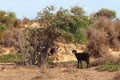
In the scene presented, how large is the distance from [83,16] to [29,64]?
4.04 m

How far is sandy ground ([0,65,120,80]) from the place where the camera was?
1884cm

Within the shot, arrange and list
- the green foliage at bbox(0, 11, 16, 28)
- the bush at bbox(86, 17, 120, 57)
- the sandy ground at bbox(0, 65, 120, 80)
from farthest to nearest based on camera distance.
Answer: the green foliage at bbox(0, 11, 16, 28), the bush at bbox(86, 17, 120, 57), the sandy ground at bbox(0, 65, 120, 80)

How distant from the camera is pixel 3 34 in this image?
120ft

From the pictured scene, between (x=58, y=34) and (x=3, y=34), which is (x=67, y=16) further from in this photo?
(x=3, y=34)

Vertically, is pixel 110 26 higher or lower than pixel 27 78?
higher

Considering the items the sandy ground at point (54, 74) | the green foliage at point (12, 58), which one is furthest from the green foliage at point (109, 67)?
the green foliage at point (12, 58)

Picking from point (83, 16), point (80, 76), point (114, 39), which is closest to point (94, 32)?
point (114, 39)

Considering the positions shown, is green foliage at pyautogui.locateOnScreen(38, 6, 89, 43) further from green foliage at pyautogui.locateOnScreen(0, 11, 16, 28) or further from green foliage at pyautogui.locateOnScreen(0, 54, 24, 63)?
green foliage at pyautogui.locateOnScreen(0, 11, 16, 28)

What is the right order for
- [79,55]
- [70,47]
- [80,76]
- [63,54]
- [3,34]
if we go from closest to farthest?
[80,76]
[79,55]
[63,54]
[70,47]
[3,34]

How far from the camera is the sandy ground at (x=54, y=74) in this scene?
18.8 m

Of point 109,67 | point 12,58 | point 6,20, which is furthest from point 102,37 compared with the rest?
point 6,20

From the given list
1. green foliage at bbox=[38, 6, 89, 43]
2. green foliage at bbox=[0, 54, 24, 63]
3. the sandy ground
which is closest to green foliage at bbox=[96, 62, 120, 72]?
the sandy ground

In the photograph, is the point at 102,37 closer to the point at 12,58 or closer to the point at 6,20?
the point at 12,58

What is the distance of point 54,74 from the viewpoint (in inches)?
784
